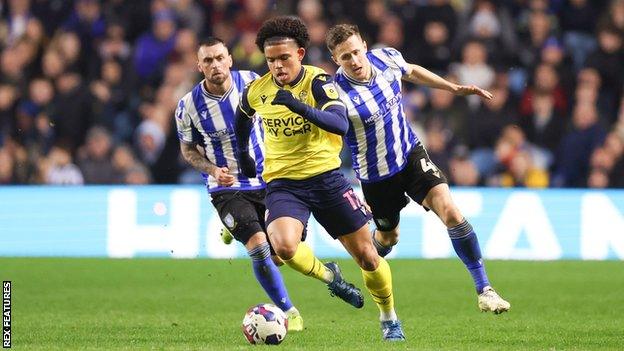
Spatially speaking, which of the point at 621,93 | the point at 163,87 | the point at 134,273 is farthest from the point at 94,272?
the point at 621,93

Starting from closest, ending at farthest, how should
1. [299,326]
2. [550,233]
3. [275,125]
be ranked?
[275,125]
[299,326]
[550,233]

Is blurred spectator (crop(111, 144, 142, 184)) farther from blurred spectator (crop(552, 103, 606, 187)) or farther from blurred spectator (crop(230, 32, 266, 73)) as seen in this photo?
blurred spectator (crop(552, 103, 606, 187))

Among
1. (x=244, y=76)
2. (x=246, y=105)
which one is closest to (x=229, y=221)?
(x=244, y=76)

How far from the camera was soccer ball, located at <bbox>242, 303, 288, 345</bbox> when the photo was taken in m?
8.53

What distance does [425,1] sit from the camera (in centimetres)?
1761

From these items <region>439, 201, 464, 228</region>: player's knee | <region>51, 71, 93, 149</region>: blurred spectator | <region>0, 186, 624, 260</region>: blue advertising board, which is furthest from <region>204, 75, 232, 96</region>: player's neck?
<region>51, 71, 93, 149</region>: blurred spectator

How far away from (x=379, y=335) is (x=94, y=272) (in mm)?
5685

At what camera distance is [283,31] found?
28.2ft

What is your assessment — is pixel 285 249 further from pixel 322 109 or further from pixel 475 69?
pixel 475 69

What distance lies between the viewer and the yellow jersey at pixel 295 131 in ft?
28.4

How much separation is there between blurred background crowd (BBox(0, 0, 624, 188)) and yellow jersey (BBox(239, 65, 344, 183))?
7244 millimetres

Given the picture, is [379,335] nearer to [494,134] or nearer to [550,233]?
[550,233]

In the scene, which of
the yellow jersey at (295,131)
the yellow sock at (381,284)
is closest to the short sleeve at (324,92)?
the yellow jersey at (295,131)

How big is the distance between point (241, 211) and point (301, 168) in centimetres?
128
